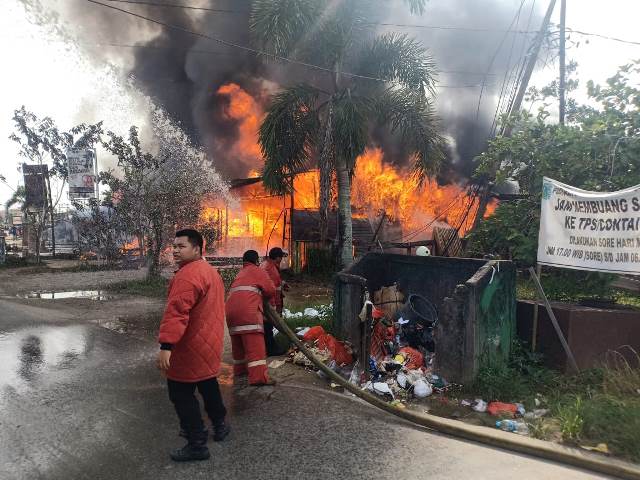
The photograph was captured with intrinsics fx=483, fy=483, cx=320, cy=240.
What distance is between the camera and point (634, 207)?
15.2ft

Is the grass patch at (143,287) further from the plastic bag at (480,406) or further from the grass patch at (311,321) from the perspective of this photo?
the plastic bag at (480,406)

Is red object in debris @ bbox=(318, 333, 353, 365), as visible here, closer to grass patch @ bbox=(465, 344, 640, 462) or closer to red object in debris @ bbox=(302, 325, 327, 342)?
red object in debris @ bbox=(302, 325, 327, 342)

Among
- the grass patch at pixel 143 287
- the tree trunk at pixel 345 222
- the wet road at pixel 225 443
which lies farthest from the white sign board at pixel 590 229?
the grass patch at pixel 143 287

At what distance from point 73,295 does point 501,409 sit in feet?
36.6

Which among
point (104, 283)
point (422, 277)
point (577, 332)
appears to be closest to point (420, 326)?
point (422, 277)

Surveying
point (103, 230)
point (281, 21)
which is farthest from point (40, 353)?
point (103, 230)

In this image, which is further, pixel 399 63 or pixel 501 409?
pixel 399 63

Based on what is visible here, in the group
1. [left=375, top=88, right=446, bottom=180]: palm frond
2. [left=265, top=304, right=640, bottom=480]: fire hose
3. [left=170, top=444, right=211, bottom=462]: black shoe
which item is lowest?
[left=265, top=304, right=640, bottom=480]: fire hose

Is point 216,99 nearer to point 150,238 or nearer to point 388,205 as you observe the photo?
point 388,205

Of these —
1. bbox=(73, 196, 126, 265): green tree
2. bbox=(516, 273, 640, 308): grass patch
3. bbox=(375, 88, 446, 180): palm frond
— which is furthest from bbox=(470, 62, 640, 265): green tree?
bbox=(73, 196, 126, 265): green tree

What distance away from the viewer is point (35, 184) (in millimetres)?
21500

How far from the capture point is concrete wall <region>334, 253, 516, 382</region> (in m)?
5.12

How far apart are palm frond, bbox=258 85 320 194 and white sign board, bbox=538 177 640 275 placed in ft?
23.3

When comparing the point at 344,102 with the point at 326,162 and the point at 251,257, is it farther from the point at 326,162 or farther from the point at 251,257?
the point at 251,257
